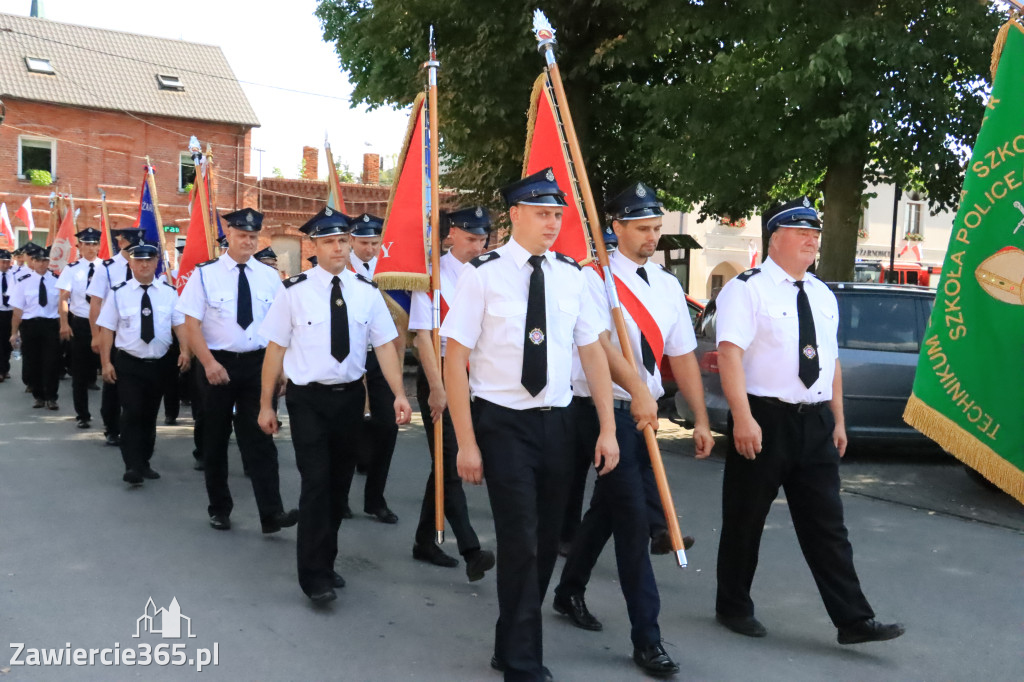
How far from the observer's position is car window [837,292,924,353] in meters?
10.0

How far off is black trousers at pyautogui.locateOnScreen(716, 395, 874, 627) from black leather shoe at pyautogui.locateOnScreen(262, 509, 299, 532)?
3.08m

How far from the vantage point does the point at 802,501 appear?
5047 mm

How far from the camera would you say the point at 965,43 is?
39.0 ft

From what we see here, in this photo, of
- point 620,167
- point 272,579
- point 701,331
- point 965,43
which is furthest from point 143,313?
point 620,167

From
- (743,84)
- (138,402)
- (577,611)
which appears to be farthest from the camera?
(743,84)

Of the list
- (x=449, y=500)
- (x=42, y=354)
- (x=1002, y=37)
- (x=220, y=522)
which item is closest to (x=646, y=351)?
(x=449, y=500)

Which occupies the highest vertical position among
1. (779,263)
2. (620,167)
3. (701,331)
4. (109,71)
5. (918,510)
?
(109,71)

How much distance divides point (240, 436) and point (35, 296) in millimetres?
8654

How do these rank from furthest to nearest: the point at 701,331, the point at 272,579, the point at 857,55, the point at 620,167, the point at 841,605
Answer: the point at 620,167 → the point at 857,55 → the point at 701,331 → the point at 272,579 → the point at 841,605

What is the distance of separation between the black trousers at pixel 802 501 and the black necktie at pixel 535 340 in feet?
4.29

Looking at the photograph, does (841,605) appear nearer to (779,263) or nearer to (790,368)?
(790,368)

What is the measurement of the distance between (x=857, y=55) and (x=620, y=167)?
22.4ft

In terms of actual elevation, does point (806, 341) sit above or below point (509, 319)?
below

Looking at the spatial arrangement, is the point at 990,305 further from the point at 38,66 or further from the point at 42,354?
the point at 38,66
